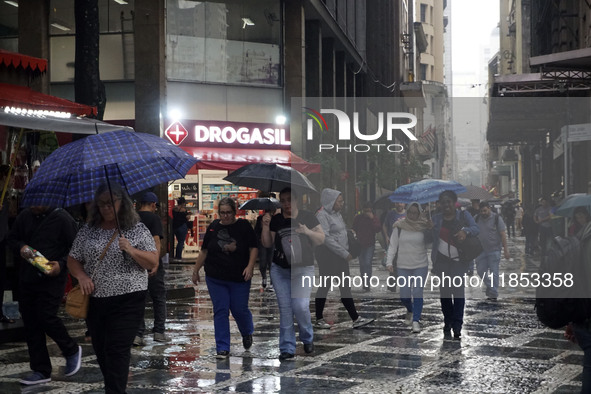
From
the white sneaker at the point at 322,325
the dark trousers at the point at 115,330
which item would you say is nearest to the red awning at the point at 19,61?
the white sneaker at the point at 322,325

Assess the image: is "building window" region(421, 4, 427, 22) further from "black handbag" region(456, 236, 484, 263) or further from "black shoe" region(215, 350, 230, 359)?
"black shoe" region(215, 350, 230, 359)

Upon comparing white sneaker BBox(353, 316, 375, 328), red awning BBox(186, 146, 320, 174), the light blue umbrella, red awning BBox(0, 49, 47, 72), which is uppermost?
red awning BBox(0, 49, 47, 72)

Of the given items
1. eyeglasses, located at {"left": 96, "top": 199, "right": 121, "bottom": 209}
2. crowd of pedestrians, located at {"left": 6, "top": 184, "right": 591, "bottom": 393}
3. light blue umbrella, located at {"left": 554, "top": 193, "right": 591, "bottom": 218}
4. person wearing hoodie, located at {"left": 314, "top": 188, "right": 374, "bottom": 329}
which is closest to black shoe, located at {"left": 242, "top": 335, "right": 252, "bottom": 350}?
crowd of pedestrians, located at {"left": 6, "top": 184, "right": 591, "bottom": 393}

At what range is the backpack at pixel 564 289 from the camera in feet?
17.8

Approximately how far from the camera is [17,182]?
1283 cm

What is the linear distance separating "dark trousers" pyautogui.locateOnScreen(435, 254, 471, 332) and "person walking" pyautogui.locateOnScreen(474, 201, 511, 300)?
4.92m

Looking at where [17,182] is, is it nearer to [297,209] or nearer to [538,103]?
[297,209]

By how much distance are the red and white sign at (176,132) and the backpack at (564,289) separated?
20.1m

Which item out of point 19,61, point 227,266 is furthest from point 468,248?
point 19,61

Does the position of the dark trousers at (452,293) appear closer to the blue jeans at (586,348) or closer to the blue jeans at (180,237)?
the blue jeans at (586,348)

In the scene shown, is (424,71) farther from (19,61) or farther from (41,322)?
(41,322)

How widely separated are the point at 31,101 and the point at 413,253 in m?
5.47

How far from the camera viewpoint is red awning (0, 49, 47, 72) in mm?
13627

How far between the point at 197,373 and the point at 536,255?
830 inches
